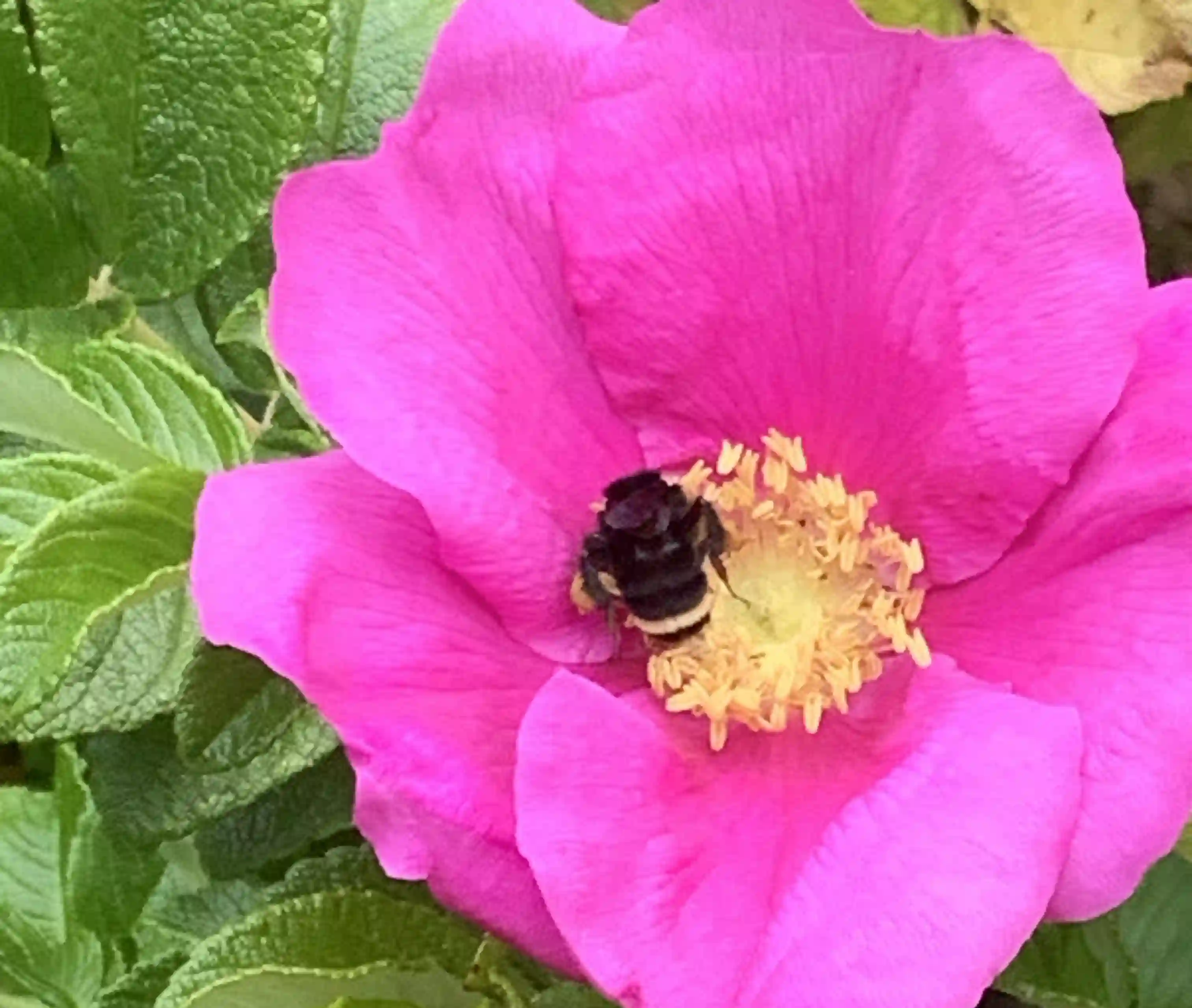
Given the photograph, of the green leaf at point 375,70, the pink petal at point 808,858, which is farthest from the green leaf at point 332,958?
the green leaf at point 375,70

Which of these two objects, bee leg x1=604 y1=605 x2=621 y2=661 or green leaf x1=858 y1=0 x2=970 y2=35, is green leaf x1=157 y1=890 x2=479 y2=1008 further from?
green leaf x1=858 y1=0 x2=970 y2=35

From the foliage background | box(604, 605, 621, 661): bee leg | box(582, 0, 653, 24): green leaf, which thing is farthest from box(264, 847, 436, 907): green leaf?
box(582, 0, 653, 24): green leaf

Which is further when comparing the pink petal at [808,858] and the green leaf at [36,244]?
the green leaf at [36,244]

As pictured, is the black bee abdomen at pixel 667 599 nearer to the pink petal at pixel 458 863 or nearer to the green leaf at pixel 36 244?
the pink petal at pixel 458 863

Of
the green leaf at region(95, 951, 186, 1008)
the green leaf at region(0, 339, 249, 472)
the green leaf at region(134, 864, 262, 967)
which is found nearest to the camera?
the green leaf at region(0, 339, 249, 472)

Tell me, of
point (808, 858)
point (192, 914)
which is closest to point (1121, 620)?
point (808, 858)

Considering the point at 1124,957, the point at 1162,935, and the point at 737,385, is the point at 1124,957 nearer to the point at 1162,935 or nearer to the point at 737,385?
the point at 1162,935

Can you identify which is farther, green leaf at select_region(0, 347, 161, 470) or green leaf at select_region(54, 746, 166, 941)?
green leaf at select_region(54, 746, 166, 941)
